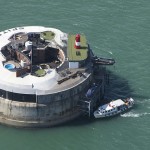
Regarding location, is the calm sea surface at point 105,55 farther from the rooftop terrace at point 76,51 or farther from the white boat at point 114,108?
the rooftop terrace at point 76,51

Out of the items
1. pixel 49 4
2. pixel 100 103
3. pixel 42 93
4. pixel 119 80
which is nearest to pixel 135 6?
pixel 49 4

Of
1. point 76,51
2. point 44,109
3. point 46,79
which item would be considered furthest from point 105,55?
point 44,109

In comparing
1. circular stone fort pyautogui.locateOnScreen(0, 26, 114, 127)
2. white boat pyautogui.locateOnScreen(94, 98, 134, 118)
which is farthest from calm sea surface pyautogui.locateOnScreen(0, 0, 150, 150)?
circular stone fort pyautogui.locateOnScreen(0, 26, 114, 127)

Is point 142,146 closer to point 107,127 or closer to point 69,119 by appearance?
point 107,127

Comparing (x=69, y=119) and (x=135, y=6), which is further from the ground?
(x=135, y=6)

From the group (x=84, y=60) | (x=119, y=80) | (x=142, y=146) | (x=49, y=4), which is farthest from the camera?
(x=49, y=4)

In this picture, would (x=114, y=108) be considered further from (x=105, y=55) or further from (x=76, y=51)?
(x=105, y=55)

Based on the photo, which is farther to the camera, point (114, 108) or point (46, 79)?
point (114, 108)
